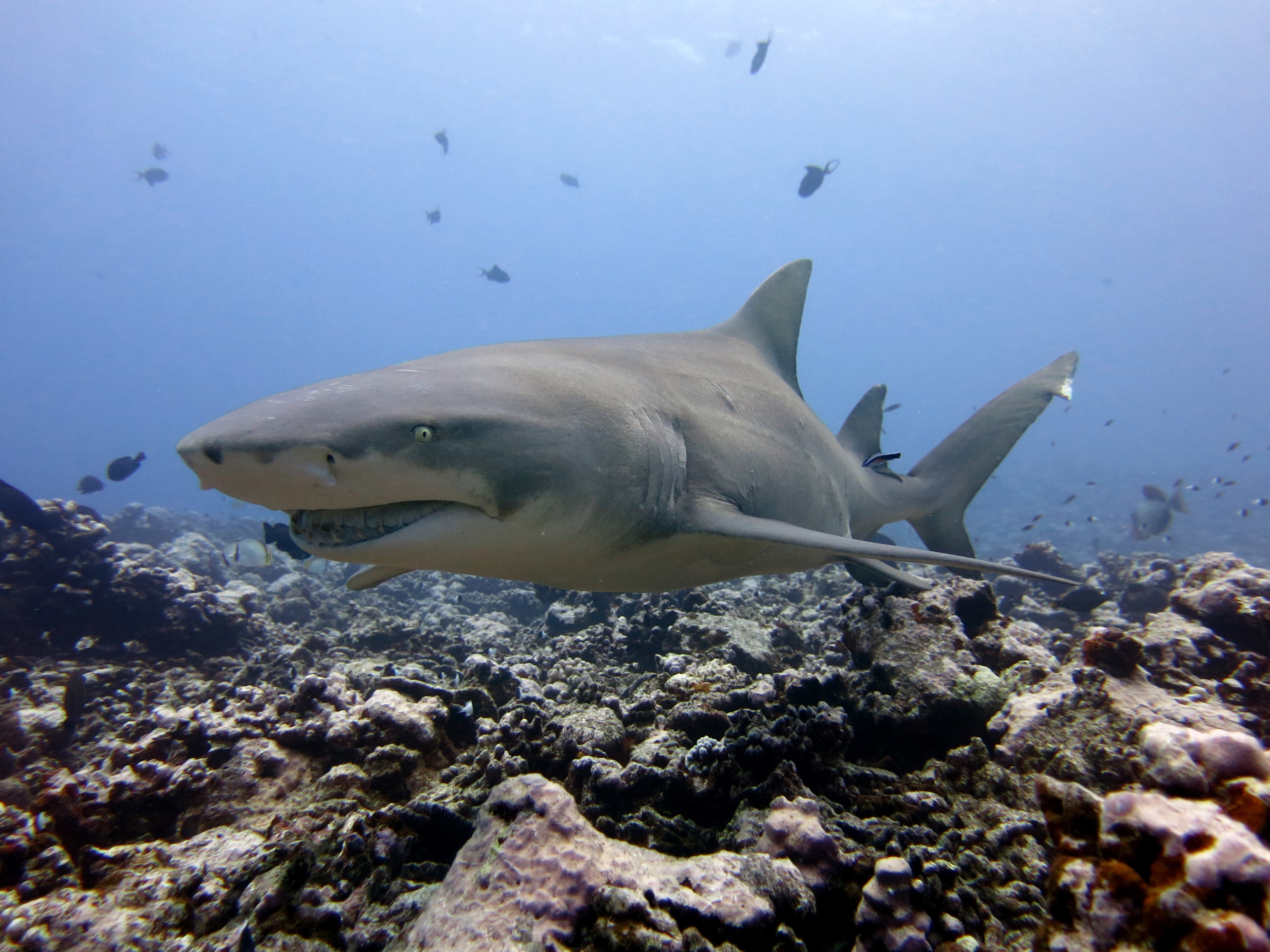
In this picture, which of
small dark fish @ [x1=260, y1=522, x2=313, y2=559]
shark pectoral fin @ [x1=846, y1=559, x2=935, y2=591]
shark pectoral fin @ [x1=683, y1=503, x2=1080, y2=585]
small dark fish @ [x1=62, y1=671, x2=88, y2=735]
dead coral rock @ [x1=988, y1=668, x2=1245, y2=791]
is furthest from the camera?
small dark fish @ [x1=260, y1=522, x2=313, y2=559]

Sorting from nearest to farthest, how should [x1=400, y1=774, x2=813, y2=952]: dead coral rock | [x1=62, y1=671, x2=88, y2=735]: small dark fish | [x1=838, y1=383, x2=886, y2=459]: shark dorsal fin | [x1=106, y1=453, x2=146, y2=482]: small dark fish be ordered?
[x1=400, y1=774, x2=813, y2=952]: dead coral rock → [x1=62, y1=671, x2=88, y2=735]: small dark fish → [x1=838, y1=383, x2=886, y2=459]: shark dorsal fin → [x1=106, y1=453, x2=146, y2=482]: small dark fish

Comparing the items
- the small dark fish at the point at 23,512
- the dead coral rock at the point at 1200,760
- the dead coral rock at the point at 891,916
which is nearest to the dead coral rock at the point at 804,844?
the dead coral rock at the point at 891,916

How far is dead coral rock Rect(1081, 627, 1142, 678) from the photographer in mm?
2711

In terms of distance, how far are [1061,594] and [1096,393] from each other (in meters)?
214

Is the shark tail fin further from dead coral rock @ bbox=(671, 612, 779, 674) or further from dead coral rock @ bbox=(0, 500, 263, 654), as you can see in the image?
dead coral rock @ bbox=(0, 500, 263, 654)

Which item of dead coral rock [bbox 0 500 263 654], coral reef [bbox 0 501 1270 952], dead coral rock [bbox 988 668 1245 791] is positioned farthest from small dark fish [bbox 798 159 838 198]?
dead coral rock [bbox 0 500 263 654]

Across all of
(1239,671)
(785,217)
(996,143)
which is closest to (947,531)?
(1239,671)

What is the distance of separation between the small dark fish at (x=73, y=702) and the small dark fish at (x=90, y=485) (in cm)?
1012

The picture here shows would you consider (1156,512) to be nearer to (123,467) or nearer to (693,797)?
(693,797)

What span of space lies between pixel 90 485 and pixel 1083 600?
17926 mm

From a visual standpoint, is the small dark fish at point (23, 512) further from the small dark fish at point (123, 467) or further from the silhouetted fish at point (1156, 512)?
the silhouetted fish at point (1156, 512)

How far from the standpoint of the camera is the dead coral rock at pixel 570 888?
1.43m

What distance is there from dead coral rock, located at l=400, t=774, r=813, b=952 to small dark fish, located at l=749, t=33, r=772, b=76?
1527cm

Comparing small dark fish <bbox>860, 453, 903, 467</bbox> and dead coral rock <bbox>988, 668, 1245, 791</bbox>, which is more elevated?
small dark fish <bbox>860, 453, 903, 467</bbox>
